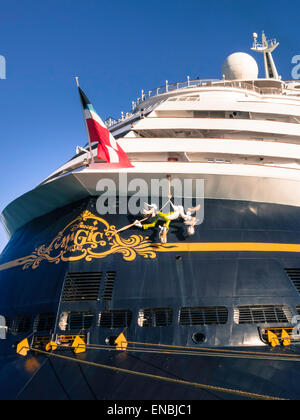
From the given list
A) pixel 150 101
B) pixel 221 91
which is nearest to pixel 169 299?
pixel 221 91

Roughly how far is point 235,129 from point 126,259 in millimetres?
6678

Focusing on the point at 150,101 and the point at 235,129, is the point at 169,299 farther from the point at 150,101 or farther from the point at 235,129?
the point at 150,101

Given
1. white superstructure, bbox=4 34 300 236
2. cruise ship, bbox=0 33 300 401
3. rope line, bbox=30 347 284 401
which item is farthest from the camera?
white superstructure, bbox=4 34 300 236

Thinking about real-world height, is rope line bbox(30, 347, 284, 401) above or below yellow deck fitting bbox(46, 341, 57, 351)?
below

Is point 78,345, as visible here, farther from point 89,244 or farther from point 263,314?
point 263,314

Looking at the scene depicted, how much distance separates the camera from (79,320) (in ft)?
27.8

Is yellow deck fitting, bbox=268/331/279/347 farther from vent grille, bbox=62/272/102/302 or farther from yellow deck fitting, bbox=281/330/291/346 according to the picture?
vent grille, bbox=62/272/102/302

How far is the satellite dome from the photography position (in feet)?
72.6

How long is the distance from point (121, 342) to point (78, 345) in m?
0.87

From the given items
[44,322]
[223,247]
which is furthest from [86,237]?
[223,247]

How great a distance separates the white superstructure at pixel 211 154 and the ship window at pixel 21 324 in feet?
11.3

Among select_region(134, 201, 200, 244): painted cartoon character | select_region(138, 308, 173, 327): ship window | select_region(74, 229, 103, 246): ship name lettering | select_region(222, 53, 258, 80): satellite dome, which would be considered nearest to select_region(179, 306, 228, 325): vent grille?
select_region(138, 308, 173, 327): ship window

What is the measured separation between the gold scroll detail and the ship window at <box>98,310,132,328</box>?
1.35m

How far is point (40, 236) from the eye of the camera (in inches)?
432
